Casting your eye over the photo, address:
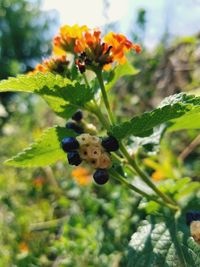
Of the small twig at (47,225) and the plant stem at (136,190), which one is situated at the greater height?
the small twig at (47,225)

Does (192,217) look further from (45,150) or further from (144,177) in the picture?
(45,150)

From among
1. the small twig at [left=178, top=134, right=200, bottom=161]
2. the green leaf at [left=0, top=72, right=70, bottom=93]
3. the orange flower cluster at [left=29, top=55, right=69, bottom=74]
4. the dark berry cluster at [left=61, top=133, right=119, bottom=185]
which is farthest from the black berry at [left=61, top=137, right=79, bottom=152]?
the small twig at [left=178, top=134, right=200, bottom=161]

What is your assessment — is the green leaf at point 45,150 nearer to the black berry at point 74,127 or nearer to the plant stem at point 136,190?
the black berry at point 74,127

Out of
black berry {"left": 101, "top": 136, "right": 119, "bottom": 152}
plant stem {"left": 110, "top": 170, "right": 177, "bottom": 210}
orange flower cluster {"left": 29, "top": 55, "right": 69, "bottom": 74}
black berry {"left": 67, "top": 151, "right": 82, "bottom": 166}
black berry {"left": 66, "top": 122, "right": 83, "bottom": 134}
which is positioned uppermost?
orange flower cluster {"left": 29, "top": 55, "right": 69, "bottom": 74}

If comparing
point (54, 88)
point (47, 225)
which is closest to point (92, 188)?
point (47, 225)

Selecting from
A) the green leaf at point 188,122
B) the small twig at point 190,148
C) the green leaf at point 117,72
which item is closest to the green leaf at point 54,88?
the green leaf at point 117,72

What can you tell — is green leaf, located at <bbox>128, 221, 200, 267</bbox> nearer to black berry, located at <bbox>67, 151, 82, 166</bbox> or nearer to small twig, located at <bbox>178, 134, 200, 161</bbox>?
black berry, located at <bbox>67, 151, 82, 166</bbox>

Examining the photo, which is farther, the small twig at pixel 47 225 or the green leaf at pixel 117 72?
the small twig at pixel 47 225
